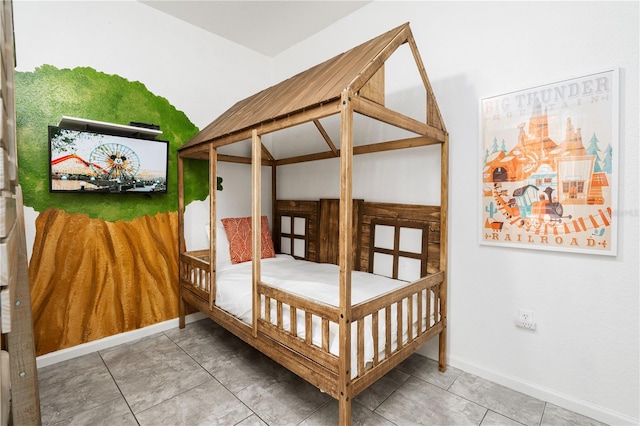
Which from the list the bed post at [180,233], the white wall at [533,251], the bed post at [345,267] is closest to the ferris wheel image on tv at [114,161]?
the bed post at [180,233]

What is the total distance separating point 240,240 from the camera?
320cm

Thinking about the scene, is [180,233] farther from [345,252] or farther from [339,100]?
[339,100]

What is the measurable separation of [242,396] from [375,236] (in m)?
1.57

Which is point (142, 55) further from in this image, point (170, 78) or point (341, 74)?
point (341, 74)

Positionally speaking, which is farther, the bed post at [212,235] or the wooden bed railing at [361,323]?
the bed post at [212,235]

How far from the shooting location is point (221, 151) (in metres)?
3.48

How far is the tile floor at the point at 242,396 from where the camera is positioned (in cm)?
181

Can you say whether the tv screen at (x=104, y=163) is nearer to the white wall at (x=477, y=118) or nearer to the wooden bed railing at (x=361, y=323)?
the white wall at (x=477, y=118)

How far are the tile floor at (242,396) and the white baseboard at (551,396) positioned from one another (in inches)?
1.7

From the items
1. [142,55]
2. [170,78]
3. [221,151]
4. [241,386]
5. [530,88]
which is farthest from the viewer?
[221,151]

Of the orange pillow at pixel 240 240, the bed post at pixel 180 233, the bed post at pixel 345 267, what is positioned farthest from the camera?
the orange pillow at pixel 240 240

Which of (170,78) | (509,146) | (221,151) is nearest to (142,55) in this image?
(170,78)

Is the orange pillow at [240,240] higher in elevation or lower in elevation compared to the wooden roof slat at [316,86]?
lower

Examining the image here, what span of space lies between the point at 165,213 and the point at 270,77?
2137 mm
